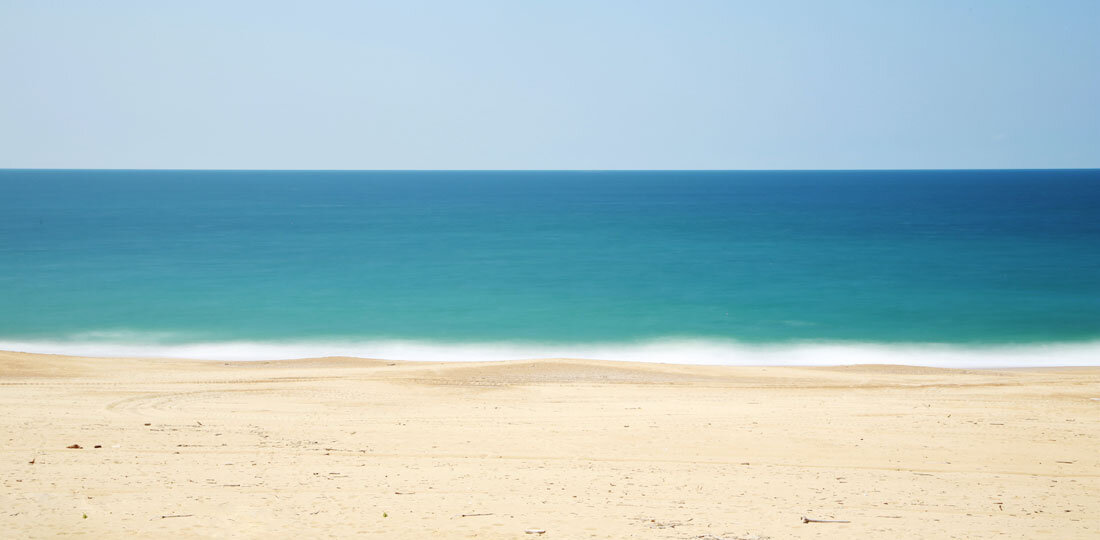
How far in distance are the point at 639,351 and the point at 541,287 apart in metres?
12.9

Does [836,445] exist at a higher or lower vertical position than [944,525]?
higher

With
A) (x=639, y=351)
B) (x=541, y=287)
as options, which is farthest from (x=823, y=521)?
(x=541, y=287)

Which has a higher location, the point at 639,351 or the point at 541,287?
the point at 541,287

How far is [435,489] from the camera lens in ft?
30.0

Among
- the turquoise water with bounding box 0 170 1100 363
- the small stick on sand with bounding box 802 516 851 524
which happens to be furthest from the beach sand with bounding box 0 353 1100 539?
the turquoise water with bounding box 0 170 1100 363

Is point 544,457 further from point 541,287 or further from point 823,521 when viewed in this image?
point 541,287

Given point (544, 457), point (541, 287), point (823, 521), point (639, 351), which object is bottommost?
point (823, 521)

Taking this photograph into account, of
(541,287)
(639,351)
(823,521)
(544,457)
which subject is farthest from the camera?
(541,287)

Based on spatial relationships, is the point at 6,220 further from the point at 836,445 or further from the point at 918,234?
the point at 836,445

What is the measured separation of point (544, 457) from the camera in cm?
1088

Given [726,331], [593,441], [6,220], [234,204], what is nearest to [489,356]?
[726,331]

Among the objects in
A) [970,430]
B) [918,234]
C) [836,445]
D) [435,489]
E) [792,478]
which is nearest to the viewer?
[435,489]

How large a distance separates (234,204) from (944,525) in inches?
4258

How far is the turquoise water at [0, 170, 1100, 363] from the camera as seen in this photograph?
26.8m
